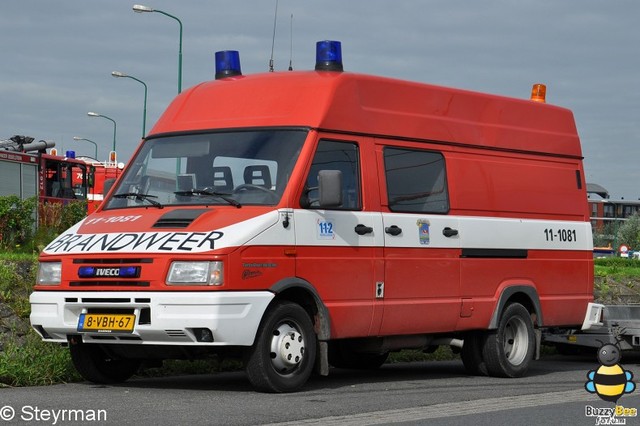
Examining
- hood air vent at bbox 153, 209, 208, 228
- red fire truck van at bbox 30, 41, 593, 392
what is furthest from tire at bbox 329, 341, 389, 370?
hood air vent at bbox 153, 209, 208, 228

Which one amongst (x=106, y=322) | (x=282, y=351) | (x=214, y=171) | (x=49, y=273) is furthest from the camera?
(x=214, y=171)

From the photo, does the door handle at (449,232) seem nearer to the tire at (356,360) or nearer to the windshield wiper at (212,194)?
the tire at (356,360)

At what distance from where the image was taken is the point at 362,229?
1202cm

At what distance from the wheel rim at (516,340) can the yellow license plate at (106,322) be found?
486 centimetres

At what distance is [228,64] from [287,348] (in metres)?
3.39

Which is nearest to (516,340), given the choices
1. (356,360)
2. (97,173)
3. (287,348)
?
(356,360)

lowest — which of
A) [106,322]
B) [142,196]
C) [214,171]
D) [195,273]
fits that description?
[106,322]

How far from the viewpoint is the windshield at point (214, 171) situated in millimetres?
11469

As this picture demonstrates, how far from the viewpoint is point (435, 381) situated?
13.1 m

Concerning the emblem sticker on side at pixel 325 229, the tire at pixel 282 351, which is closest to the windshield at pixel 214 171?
the emblem sticker on side at pixel 325 229

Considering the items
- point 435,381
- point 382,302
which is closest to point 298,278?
point 382,302

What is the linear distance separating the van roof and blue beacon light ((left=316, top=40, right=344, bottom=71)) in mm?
125

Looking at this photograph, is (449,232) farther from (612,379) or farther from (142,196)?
(612,379)

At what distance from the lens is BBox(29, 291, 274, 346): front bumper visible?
10.5 metres
